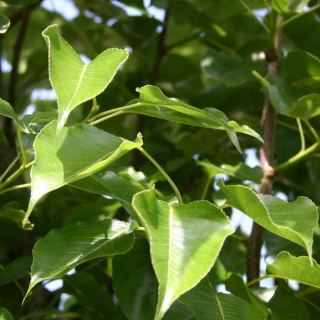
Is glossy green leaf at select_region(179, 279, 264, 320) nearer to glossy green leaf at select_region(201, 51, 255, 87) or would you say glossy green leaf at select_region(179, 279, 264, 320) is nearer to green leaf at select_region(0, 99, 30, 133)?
green leaf at select_region(0, 99, 30, 133)

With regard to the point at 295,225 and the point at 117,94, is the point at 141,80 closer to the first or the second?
the point at 117,94

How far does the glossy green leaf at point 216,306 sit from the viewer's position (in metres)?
0.59

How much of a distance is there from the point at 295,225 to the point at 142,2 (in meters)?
0.79

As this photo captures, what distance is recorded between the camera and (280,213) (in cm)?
56

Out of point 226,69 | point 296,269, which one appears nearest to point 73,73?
point 296,269

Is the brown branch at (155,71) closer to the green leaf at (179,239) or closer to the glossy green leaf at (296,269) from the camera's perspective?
the glossy green leaf at (296,269)

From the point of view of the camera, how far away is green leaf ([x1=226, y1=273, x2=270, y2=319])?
67 centimetres

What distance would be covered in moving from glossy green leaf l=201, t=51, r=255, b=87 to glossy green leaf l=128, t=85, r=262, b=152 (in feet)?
1.36

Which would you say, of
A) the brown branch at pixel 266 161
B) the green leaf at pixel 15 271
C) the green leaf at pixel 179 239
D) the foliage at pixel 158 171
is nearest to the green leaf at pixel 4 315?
the foliage at pixel 158 171

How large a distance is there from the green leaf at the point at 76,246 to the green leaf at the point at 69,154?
0.08m

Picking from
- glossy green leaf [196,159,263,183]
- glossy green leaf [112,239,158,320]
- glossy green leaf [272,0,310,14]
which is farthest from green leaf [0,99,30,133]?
glossy green leaf [272,0,310,14]

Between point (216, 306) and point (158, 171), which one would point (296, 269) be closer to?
point (216, 306)

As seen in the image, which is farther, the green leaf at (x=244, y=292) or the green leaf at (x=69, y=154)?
the green leaf at (x=244, y=292)

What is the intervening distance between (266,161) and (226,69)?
24 centimetres
